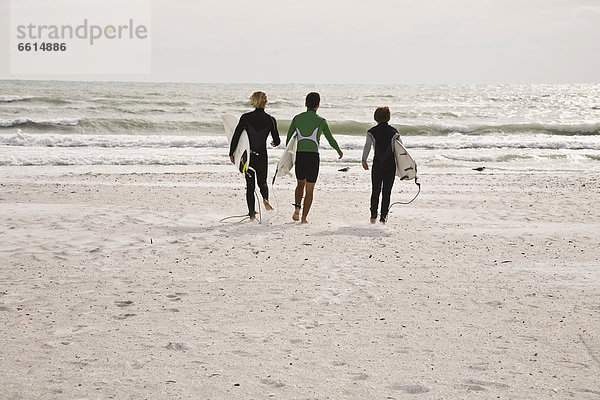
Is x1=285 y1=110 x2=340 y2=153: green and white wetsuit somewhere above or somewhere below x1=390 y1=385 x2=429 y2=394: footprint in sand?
above

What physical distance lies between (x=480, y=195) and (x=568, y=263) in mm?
4883

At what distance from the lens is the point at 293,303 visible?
4555mm

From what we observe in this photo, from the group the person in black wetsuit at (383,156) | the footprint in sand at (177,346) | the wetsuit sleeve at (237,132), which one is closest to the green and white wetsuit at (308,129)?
the person in black wetsuit at (383,156)

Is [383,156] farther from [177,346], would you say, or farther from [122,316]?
[177,346]

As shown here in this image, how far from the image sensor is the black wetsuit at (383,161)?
772 centimetres

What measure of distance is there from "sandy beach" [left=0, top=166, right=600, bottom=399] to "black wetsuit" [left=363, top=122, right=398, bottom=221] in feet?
1.62

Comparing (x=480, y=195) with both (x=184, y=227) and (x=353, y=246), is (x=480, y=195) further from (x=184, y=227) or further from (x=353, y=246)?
(x=184, y=227)

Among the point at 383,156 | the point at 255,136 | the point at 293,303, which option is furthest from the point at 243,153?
the point at 293,303

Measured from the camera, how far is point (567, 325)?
418cm

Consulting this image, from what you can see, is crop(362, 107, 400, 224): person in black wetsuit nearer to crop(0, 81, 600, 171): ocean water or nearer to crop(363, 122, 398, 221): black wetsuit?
crop(363, 122, 398, 221): black wetsuit

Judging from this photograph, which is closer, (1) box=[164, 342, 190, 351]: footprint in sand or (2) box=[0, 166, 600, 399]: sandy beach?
(2) box=[0, 166, 600, 399]: sandy beach

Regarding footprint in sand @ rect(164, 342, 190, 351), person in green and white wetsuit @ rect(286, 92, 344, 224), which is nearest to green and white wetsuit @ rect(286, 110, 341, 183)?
person in green and white wetsuit @ rect(286, 92, 344, 224)

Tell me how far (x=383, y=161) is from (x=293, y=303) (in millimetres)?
3695

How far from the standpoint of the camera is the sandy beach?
10.6ft
